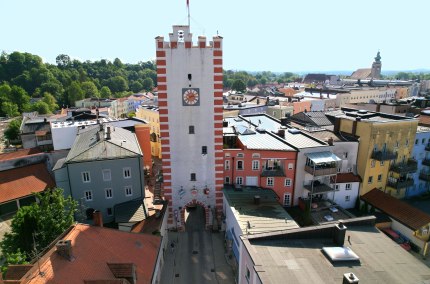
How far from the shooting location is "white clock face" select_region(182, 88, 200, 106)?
40.2m

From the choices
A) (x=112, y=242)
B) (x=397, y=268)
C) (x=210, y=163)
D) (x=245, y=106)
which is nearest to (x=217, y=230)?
(x=210, y=163)

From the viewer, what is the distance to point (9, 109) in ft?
403

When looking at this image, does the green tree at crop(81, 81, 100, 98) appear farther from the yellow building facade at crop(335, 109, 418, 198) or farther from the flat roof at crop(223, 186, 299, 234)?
the yellow building facade at crop(335, 109, 418, 198)

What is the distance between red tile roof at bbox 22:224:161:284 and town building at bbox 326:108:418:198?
36.4 m

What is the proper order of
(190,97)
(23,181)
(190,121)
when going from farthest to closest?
(23,181) → (190,121) → (190,97)

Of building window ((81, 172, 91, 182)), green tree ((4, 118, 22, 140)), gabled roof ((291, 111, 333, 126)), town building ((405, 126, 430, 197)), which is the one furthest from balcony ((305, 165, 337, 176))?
green tree ((4, 118, 22, 140))

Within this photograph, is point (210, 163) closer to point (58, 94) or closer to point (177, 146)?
point (177, 146)

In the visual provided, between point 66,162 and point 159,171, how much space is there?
26.0m

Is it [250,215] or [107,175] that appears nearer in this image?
[250,215]

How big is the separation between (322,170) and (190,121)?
2096 centimetres

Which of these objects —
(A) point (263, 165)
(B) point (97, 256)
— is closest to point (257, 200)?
(A) point (263, 165)

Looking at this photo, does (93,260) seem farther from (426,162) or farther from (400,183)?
(426,162)

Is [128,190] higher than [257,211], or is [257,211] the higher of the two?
[128,190]

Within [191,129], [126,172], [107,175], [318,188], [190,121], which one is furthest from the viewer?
[318,188]
